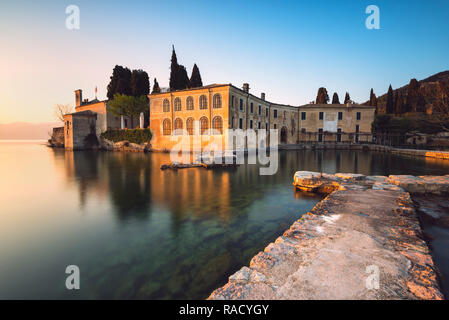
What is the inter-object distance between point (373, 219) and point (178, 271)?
3920 millimetres

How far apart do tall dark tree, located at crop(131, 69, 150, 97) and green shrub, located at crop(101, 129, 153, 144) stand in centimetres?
898

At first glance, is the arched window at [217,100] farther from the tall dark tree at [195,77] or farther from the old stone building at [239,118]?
the tall dark tree at [195,77]

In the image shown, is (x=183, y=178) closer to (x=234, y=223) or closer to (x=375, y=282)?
(x=234, y=223)

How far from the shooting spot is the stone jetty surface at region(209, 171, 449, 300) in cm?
223

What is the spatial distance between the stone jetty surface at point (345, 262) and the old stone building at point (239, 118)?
2090 cm

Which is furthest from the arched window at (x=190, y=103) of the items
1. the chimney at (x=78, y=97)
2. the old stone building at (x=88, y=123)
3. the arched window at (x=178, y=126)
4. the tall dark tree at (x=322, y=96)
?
the tall dark tree at (x=322, y=96)

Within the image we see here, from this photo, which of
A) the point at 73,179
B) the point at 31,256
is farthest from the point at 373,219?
the point at 73,179

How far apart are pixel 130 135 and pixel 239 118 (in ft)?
55.9

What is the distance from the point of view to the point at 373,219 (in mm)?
4230

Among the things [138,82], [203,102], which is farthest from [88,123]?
[203,102]

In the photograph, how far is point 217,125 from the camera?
82.3ft

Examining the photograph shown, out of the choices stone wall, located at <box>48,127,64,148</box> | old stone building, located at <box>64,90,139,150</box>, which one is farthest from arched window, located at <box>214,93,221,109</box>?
stone wall, located at <box>48,127,64,148</box>

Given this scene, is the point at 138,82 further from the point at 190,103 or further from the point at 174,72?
the point at 190,103

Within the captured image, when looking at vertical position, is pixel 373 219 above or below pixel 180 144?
below
